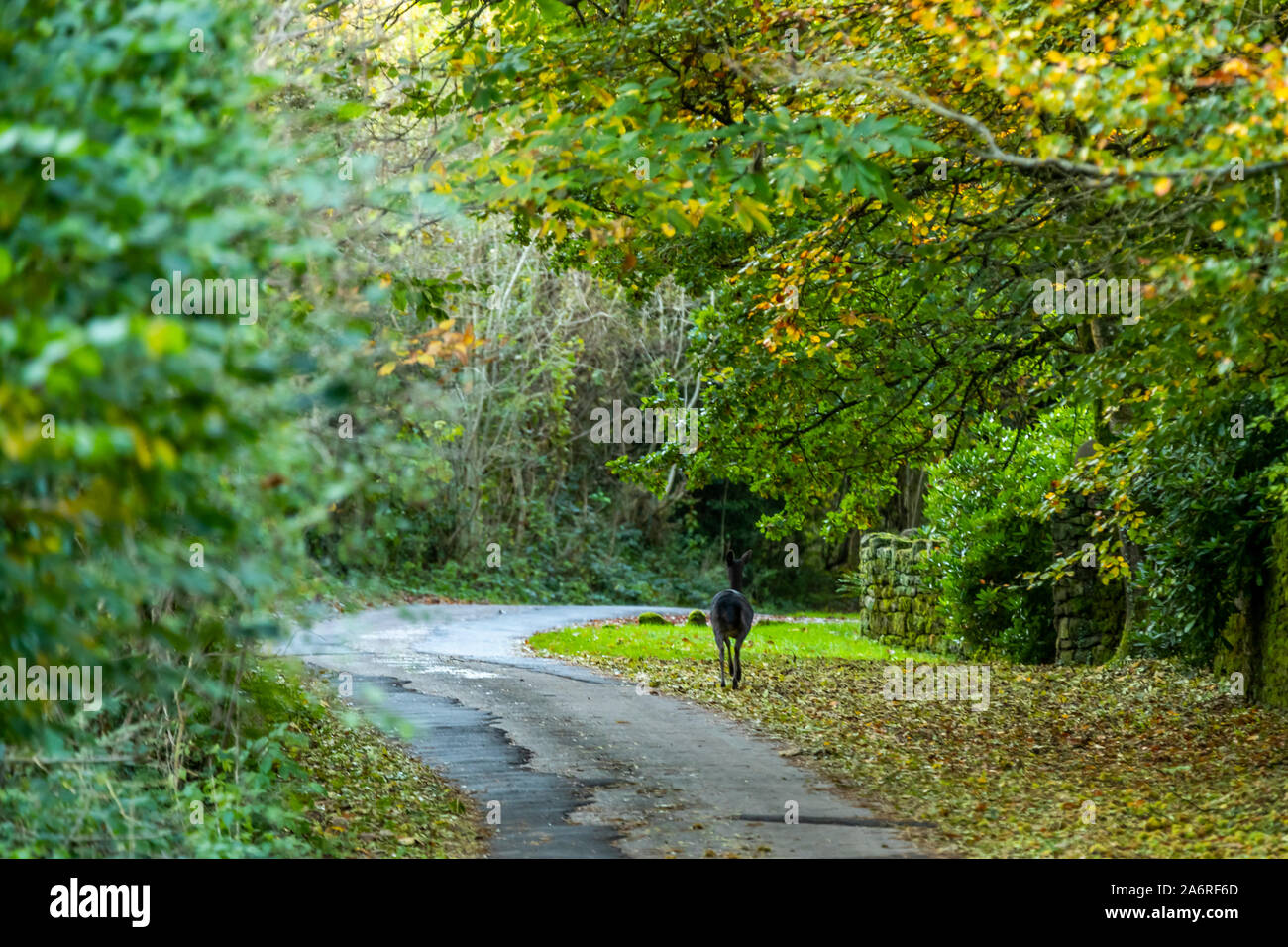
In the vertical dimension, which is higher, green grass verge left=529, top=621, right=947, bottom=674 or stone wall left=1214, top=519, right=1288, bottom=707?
stone wall left=1214, top=519, right=1288, bottom=707

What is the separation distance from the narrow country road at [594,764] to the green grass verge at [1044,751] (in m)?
0.52

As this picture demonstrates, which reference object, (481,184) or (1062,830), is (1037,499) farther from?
(481,184)

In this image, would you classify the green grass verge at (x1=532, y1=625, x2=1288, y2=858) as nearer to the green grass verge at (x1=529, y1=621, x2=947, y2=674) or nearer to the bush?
the green grass verge at (x1=529, y1=621, x2=947, y2=674)

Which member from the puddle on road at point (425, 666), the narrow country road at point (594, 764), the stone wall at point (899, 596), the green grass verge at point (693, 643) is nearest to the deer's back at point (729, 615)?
the narrow country road at point (594, 764)

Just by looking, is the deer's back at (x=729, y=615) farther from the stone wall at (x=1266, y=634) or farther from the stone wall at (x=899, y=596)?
the stone wall at (x=899, y=596)

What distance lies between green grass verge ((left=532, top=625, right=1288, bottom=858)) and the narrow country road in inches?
20.4

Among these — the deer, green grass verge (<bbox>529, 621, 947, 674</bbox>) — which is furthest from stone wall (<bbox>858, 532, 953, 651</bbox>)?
the deer

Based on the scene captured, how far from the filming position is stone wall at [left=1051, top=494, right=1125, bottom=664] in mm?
17156

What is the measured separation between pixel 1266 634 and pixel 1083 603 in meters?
4.98

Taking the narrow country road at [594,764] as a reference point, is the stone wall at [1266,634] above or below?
above

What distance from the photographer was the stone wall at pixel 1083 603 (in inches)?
675

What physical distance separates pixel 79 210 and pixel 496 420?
26432 mm

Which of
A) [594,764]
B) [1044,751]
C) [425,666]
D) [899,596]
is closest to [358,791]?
[594,764]
